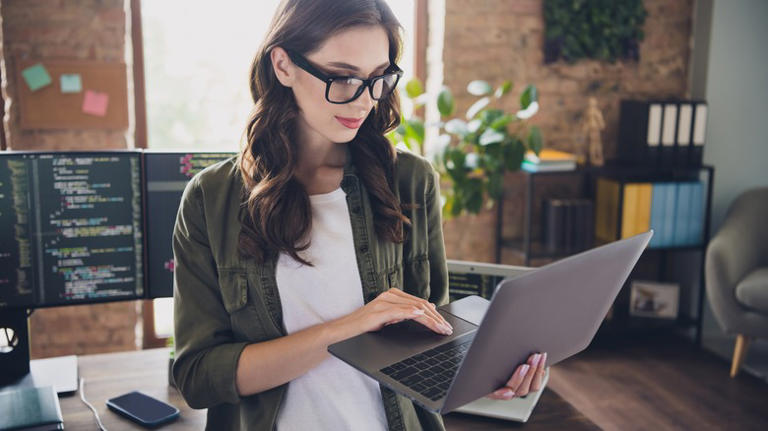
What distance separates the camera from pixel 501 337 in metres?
0.90

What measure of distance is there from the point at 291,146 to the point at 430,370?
1.60 feet

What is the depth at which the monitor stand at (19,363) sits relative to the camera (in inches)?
57.5

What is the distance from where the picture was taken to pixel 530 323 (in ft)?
3.05

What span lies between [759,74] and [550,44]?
4.10 feet

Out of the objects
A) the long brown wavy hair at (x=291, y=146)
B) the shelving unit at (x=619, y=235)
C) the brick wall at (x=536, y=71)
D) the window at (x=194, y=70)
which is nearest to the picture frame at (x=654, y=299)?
the shelving unit at (x=619, y=235)

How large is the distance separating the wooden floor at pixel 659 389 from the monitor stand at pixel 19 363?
2.20 m

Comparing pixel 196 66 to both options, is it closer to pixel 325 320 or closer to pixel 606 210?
pixel 606 210

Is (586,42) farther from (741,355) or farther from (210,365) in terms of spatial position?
(210,365)

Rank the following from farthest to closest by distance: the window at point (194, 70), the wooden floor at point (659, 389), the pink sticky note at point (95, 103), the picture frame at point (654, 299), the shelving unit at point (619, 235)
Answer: the picture frame at point (654, 299) < the shelving unit at point (619, 235) < the window at point (194, 70) < the pink sticky note at point (95, 103) < the wooden floor at point (659, 389)

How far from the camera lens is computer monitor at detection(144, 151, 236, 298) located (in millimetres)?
1539

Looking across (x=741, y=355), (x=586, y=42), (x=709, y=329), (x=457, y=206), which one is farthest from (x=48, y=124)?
(x=709, y=329)

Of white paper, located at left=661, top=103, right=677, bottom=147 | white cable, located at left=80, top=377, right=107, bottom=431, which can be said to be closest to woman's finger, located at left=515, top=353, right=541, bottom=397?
white cable, located at left=80, top=377, right=107, bottom=431

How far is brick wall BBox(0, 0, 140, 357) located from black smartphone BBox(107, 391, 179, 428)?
2.15m

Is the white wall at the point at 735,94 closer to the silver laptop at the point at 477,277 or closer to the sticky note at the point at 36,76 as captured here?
the silver laptop at the point at 477,277
